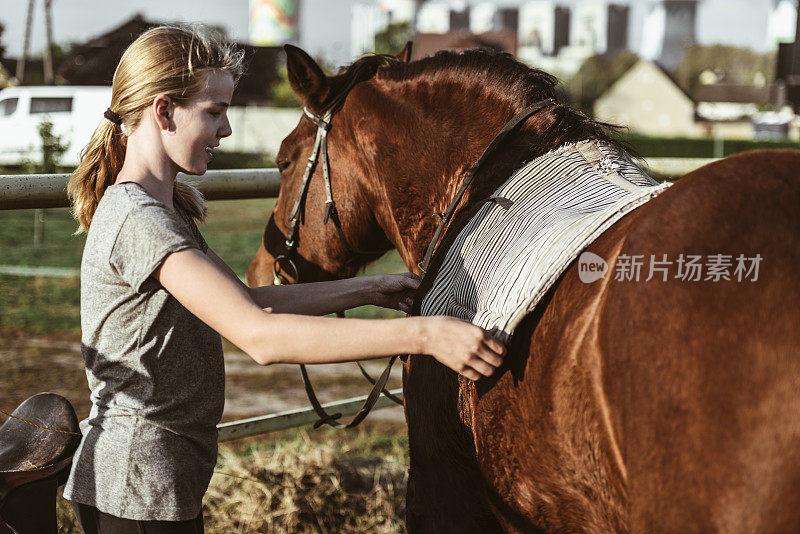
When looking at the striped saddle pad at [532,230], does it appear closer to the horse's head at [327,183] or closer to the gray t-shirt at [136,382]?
the gray t-shirt at [136,382]

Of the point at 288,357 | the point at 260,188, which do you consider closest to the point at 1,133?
the point at 260,188

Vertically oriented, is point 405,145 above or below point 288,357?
above

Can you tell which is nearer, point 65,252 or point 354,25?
point 65,252

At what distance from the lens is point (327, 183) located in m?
2.62

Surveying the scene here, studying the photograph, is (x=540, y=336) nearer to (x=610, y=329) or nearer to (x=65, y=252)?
(x=610, y=329)

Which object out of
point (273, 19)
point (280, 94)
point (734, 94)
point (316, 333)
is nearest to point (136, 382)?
point (316, 333)

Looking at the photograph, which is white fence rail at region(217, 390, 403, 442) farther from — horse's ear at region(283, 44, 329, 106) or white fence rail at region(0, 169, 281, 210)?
horse's ear at region(283, 44, 329, 106)

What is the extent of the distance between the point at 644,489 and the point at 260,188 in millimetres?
2409

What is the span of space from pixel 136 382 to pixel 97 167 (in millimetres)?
540

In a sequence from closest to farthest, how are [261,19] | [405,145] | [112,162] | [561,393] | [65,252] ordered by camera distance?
[561,393] < [112,162] < [405,145] < [65,252] < [261,19]

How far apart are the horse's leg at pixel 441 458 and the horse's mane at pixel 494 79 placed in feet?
2.24

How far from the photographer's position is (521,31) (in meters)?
156

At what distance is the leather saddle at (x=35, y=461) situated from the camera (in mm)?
1747

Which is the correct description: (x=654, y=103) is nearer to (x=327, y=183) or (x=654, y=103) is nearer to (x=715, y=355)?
(x=327, y=183)
